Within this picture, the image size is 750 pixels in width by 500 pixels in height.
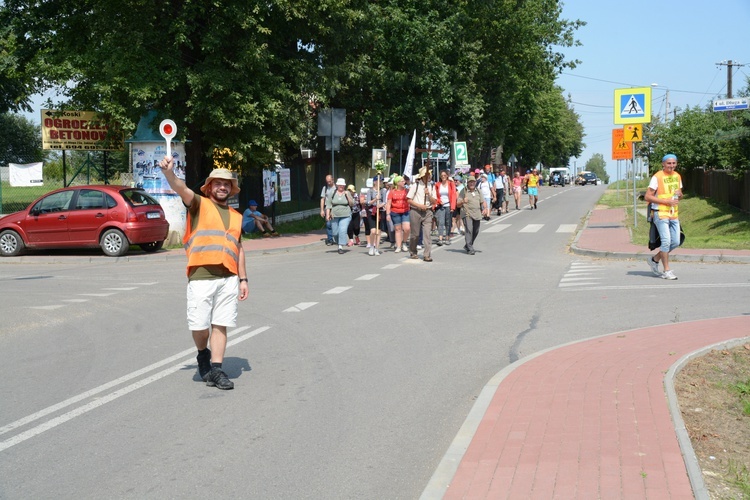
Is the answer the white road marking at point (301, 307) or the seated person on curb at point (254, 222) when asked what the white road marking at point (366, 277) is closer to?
the white road marking at point (301, 307)

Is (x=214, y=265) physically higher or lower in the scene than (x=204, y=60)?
lower

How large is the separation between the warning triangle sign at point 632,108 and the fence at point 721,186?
644 cm

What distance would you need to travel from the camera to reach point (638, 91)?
22.8 m

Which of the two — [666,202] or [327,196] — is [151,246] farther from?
[666,202]

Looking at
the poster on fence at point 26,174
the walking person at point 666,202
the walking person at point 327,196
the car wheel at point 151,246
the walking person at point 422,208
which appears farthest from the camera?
the poster on fence at point 26,174

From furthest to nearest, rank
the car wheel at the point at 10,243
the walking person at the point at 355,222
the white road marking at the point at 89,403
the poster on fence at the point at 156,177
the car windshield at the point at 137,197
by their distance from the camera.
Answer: the poster on fence at the point at 156,177
the walking person at the point at 355,222
the car wheel at the point at 10,243
the car windshield at the point at 137,197
the white road marking at the point at 89,403

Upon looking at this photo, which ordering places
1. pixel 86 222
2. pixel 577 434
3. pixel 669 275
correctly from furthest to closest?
pixel 86 222, pixel 669 275, pixel 577 434

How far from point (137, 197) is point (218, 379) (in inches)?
578

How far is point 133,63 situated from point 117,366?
15.2m

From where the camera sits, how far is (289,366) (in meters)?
8.38

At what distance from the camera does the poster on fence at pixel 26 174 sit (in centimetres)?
2709

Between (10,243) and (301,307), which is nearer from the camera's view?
(301,307)

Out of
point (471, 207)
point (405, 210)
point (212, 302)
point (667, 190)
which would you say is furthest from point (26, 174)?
point (212, 302)

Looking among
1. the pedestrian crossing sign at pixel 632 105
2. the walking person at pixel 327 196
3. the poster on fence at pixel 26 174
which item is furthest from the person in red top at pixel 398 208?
the poster on fence at pixel 26 174
